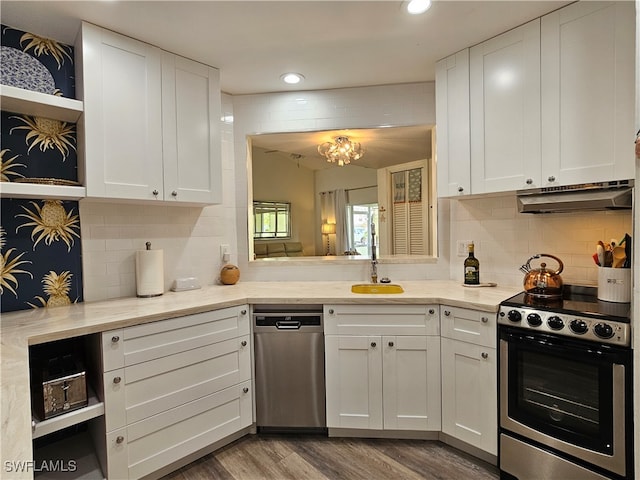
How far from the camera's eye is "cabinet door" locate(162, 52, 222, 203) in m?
2.24

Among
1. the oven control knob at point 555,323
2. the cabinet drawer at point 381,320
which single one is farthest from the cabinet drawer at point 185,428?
the oven control knob at point 555,323

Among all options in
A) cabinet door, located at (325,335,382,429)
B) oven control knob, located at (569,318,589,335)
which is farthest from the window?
oven control knob, located at (569,318,589,335)

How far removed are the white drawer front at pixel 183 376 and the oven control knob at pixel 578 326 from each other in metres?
1.75

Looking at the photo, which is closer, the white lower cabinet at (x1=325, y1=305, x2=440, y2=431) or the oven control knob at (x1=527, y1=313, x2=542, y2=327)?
the oven control knob at (x1=527, y1=313, x2=542, y2=327)

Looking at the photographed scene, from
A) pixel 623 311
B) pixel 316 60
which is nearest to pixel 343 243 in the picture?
pixel 316 60

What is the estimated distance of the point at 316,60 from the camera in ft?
7.73

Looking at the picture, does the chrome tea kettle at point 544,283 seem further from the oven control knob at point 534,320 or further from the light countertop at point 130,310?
the oven control knob at point 534,320

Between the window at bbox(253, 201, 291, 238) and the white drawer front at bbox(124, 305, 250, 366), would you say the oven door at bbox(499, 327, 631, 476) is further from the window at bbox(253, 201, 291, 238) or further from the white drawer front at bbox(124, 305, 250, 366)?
the window at bbox(253, 201, 291, 238)

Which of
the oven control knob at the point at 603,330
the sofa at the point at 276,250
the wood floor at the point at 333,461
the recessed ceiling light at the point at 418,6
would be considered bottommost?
the wood floor at the point at 333,461

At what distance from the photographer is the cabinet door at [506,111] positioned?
1997 millimetres

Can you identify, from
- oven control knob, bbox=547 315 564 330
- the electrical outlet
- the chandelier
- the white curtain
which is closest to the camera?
oven control knob, bbox=547 315 564 330

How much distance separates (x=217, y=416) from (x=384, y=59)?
250 cm

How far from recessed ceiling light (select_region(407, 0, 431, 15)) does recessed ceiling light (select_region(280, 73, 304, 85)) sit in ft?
3.11

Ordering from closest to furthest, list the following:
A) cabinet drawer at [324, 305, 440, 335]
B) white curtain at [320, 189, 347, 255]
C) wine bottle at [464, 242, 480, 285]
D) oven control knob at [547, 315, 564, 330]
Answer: oven control knob at [547, 315, 564, 330]
cabinet drawer at [324, 305, 440, 335]
wine bottle at [464, 242, 480, 285]
white curtain at [320, 189, 347, 255]
